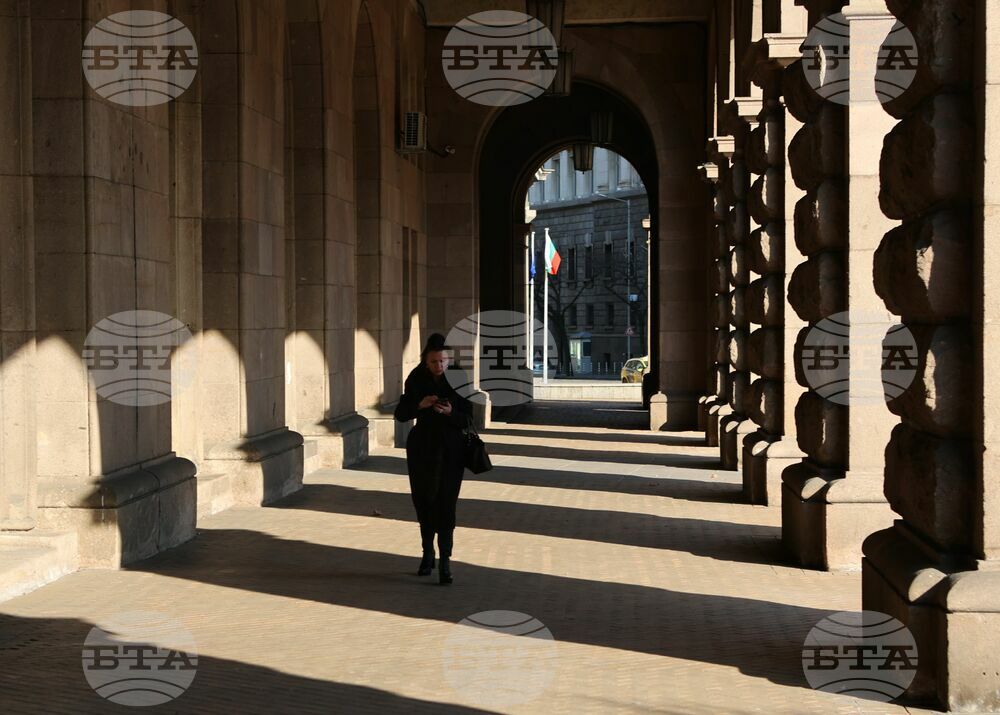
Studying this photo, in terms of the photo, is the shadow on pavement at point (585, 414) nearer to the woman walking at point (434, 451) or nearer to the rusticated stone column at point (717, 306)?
the rusticated stone column at point (717, 306)

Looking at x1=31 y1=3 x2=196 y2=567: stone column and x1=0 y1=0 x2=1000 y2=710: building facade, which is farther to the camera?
x1=31 y1=3 x2=196 y2=567: stone column

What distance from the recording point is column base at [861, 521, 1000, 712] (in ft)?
20.7

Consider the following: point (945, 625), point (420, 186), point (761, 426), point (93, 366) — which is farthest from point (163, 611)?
point (420, 186)

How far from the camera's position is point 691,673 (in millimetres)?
7203

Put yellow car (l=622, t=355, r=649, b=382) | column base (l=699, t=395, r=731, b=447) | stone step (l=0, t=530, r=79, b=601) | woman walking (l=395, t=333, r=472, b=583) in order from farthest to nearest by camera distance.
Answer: yellow car (l=622, t=355, r=649, b=382), column base (l=699, t=395, r=731, b=447), woman walking (l=395, t=333, r=472, b=583), stone step (l=0, t=530, r=79, b=601)

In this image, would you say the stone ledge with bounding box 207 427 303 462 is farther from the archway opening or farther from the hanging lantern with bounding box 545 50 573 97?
the archway opening

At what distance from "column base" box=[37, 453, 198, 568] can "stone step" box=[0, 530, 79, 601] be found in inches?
4.2

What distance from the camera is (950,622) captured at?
634 centimetres

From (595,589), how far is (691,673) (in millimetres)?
2614

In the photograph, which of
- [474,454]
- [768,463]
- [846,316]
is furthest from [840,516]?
[768,463]

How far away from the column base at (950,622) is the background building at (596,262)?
214 feet

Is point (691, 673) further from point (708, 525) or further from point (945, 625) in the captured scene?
point (708, 525)

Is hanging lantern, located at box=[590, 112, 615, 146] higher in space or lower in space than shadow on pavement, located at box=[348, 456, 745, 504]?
higher

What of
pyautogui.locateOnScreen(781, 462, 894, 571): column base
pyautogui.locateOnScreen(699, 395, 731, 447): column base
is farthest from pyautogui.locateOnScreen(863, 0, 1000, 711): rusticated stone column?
pyautogui.locateOnScreen(699, 395, 731, 447): column base
